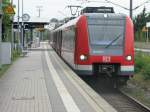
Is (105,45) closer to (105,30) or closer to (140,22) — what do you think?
(105,30)

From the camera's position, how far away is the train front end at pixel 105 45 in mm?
21531

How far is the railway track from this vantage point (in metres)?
18.1

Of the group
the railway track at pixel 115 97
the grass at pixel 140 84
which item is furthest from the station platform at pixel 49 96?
the grass at pixel 140 84

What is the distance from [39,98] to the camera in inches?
569

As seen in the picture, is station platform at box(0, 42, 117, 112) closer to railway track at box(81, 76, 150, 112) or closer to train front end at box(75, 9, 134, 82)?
train front end at box(75, 9, 134, 82)

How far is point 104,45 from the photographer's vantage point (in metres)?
21.9

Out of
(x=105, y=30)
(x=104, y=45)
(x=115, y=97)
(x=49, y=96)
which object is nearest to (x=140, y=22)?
(x=105, y=30)

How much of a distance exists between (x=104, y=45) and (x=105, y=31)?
745mm

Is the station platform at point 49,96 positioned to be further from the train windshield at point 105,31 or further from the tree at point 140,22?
the tree at point 140,22

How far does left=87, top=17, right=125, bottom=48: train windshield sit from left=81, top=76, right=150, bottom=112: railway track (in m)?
1.50

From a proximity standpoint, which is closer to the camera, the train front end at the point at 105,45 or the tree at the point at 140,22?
the train front end at the point at 105,45

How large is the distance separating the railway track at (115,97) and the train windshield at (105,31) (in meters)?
1.50

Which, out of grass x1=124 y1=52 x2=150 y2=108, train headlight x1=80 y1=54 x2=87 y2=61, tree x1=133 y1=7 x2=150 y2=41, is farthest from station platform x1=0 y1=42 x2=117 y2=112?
tree x1=133 y1=7 x2=150 y2=41

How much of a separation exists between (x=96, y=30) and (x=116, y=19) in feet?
3.04
